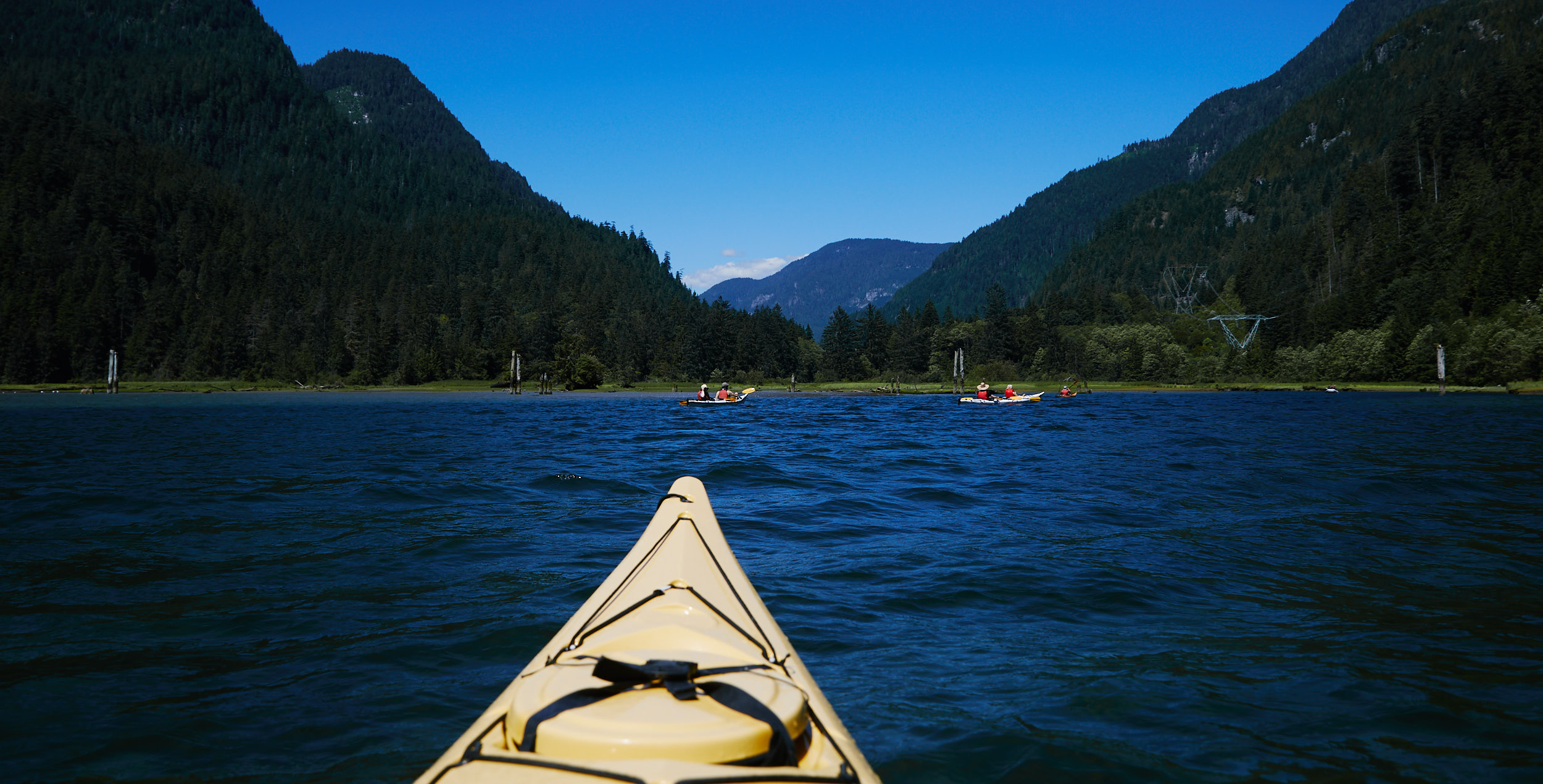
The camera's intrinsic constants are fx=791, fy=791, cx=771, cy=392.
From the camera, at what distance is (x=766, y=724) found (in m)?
4.02

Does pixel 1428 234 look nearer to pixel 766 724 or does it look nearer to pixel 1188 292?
pixel 1188 292

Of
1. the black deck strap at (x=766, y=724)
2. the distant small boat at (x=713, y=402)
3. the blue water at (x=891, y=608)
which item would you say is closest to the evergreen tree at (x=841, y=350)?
the distant small boat at (x=713, y=402)

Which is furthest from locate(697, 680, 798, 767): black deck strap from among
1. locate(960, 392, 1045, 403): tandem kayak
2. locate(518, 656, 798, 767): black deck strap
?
locate(960, 392, 1045, 403): tandem kayak

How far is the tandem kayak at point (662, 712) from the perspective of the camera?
12.3ft

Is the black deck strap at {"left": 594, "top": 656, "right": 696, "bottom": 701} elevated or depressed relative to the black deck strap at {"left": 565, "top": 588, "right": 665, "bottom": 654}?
elevated

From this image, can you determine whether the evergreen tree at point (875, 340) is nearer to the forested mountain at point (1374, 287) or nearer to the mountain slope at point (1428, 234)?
the forested mountain at point (1374, 287)

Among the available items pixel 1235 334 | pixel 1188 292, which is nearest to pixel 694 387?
pixel 1235 334

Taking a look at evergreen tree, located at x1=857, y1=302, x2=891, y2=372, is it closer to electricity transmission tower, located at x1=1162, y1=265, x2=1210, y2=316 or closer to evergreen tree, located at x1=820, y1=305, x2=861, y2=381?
evergreen tree, located at x1=820, y1=305, x2=861, y2=381

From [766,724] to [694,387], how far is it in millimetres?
141966

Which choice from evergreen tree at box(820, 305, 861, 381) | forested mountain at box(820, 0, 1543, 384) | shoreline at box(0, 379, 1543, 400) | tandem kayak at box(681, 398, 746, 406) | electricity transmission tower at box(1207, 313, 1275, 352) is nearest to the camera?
tandem kayak at box(681, 398, 746, 406)

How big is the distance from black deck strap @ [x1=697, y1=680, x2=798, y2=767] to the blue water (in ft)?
6.93

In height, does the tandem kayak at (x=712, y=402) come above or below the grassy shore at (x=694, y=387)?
below

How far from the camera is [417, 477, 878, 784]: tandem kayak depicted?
375cm

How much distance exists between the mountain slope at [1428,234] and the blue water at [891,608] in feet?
282
